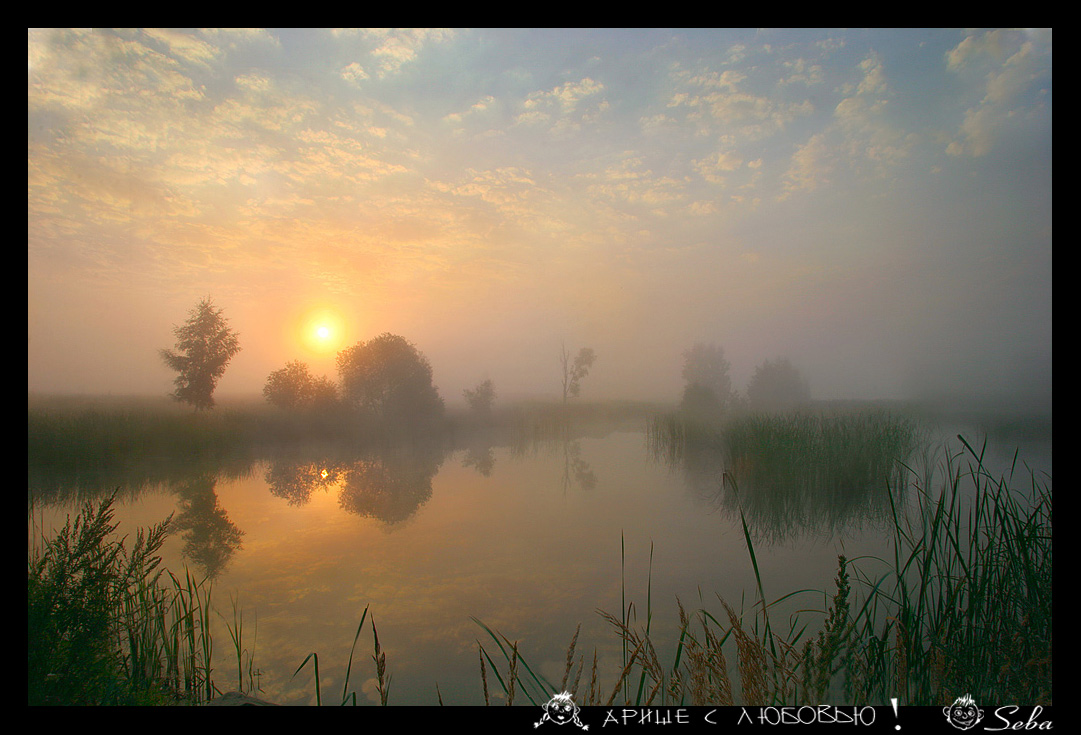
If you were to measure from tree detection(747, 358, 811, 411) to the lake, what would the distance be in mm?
657

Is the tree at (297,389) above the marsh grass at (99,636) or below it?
above

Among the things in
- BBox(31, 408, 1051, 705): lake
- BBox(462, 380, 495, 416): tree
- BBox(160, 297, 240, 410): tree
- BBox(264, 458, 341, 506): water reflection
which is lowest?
BBox(31, 408, 1051, 705): lake

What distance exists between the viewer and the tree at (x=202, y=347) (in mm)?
2883

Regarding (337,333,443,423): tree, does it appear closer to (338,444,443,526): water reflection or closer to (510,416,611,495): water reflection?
(338,444,443,526): water reflection
